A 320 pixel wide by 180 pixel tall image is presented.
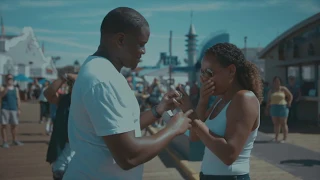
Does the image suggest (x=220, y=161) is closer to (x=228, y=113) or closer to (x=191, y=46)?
(x=228, y=113)

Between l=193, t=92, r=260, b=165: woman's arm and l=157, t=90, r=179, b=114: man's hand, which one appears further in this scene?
l=157, t=90, r=179, b=114: man's hand

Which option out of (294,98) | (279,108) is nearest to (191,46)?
(294,98)

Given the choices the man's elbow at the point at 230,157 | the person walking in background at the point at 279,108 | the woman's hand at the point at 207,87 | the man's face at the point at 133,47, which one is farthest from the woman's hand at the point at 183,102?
the person walking in background at the point at 279,108

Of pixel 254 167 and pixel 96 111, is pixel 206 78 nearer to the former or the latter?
pixel 96 111

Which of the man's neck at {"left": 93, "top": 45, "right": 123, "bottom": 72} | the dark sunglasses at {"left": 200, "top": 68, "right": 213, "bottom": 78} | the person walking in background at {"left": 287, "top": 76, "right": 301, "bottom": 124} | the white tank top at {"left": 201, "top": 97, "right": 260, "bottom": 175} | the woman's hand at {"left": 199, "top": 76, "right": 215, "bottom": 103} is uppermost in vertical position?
the man's neck at {"left": 93, "top": 45, "right": 123, "bottom": 72}

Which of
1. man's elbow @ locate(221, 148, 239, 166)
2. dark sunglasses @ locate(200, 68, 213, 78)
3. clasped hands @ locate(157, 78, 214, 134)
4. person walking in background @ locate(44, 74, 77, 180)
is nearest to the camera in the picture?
man's elbow @ locate(221, 148, 239, 166)

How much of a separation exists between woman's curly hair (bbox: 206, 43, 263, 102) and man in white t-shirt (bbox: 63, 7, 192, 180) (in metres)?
0.65

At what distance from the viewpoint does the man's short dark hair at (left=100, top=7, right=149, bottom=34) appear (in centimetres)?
169

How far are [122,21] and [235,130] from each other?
3.21 ft

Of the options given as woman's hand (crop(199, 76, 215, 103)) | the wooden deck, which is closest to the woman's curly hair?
woman's hand (crop(199, 76, 215, 103))

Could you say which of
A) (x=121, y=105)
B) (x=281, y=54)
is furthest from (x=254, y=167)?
(x=281, y=54)

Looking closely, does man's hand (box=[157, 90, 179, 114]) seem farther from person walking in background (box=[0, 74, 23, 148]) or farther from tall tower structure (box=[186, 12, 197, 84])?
tall tower structure (box=[186, 12, 197, 84])

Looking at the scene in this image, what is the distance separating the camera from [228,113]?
2.23 m

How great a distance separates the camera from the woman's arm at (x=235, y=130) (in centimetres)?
213
